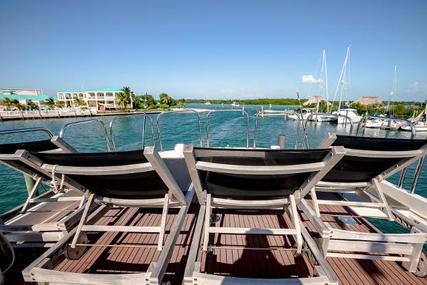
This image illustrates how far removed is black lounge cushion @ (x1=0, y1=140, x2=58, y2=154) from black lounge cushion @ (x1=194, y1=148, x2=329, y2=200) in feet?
6.49

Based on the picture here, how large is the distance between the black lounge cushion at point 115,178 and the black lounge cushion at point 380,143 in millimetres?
1935

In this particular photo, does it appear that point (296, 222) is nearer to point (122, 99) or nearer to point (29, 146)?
point (29, 146)

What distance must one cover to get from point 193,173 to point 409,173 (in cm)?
1346

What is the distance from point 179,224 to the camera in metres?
1.88

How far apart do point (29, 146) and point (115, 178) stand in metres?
1.42

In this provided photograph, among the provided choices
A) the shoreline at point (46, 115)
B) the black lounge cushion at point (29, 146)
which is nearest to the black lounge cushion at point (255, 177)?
the black lounge cushion at point (29, 146)

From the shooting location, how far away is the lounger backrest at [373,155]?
1.90 metres

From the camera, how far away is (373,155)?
1883 millimetres

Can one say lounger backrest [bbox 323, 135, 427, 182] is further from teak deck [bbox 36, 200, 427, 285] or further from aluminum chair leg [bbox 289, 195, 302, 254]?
teak deck [bbox 36, 200, 427, 285]

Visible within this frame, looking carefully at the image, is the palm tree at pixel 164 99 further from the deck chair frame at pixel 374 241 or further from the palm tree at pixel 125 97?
the deck chair frame at pixel 374 241

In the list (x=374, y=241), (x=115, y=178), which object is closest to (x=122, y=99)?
(x=115, y=178)

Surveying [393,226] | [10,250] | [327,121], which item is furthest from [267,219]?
[327,121]

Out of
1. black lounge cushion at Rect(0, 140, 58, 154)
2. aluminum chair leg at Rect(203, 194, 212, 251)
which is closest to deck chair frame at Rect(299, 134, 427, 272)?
aluminum chair leg at Rect(203, 194, 212, 251)

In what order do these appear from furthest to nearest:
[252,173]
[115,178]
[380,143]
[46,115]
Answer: [46,115] → [380,143] → [115,178] → [252,173]
